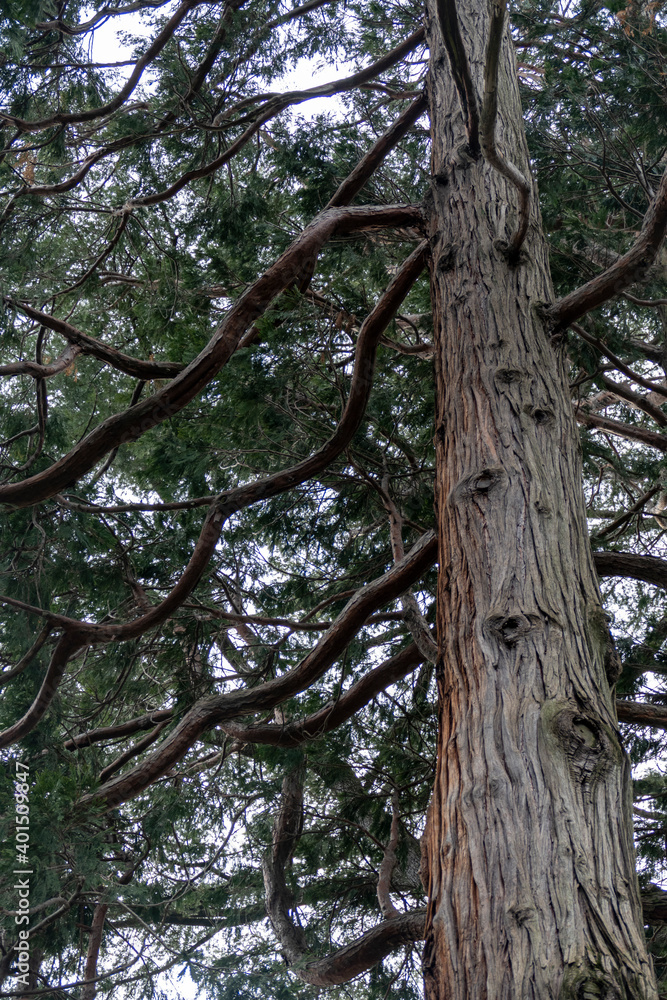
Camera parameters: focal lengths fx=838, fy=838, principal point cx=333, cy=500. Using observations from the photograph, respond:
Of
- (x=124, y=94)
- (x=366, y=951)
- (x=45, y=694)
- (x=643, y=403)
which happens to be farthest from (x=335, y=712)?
(x=124, y=94)

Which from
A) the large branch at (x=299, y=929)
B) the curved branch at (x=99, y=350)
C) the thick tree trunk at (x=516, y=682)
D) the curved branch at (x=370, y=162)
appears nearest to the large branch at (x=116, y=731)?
the large branch at (x=299, y=929)

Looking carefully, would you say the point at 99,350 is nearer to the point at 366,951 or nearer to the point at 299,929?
the point at 366,951

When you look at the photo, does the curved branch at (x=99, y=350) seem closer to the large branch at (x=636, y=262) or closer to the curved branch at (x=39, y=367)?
the curved branch at (x=39, y=367)

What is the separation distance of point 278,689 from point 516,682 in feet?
6.15

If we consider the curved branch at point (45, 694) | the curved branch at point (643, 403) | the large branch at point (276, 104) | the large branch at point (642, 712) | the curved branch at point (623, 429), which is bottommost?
the large branch at point (642, 712)

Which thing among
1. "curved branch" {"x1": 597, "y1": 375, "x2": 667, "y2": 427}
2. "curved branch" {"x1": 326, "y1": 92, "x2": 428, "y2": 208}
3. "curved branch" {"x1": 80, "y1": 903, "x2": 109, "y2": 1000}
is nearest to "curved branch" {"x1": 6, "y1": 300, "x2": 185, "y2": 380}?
"curved branch" {"x1": 326, "y1": 92, "x2": 428, "y2": 208}

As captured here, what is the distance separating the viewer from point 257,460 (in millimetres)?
4980

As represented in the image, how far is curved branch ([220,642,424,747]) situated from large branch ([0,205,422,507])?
66.4 inches

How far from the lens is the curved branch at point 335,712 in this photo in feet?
13.6

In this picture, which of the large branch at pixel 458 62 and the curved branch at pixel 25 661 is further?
the curved branch at pixel 25 661

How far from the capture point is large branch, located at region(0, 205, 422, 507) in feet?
10.2

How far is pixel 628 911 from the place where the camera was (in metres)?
1.81

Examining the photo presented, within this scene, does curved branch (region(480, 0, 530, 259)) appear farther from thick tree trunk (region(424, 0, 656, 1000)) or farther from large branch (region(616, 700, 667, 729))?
large branch (region(616, 700, 667, 729))

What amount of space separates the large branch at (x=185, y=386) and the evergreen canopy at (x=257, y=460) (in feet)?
0.04
